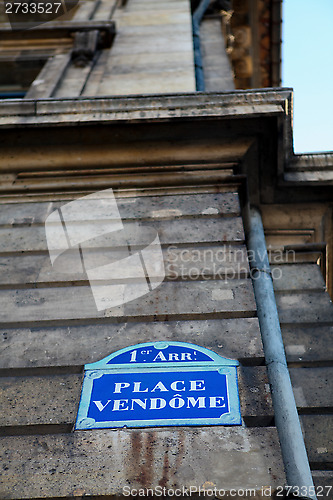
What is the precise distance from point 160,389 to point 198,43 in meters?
8.48

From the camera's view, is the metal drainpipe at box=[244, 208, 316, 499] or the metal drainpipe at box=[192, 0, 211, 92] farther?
the metal drainpipe at box=[192, 0, 211, 92]

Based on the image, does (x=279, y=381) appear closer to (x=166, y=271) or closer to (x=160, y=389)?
(x=160, y=389)

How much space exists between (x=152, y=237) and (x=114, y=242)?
1.23 feet

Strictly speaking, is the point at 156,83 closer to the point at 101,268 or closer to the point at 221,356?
the point at 101,268

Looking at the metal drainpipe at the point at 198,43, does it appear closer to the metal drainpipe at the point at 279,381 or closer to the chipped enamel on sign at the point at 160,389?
the metal drainpipe at the point at 279,381

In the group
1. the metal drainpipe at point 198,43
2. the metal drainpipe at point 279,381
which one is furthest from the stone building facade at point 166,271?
the metal drainpipe at point 198,43

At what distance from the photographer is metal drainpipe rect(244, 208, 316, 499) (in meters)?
2.96

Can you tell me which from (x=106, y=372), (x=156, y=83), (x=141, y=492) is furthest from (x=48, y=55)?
(x=141, y=492)

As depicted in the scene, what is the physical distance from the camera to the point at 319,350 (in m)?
4.57

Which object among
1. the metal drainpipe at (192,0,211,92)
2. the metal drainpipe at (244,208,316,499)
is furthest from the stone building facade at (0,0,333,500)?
the metal drainpipe at (192,0,211,92)

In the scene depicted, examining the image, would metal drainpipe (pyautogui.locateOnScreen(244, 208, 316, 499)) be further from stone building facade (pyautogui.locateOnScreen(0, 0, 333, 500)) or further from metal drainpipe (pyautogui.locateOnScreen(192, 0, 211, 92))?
metal drainpipe (pyautogui.locateOnScreen(192, 0, 211, 92))

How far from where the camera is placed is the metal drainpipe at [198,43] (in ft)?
27.3

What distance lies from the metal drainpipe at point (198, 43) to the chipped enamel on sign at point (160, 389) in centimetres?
541

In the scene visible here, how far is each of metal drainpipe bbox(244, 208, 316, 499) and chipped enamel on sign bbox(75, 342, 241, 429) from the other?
0.96 ft
